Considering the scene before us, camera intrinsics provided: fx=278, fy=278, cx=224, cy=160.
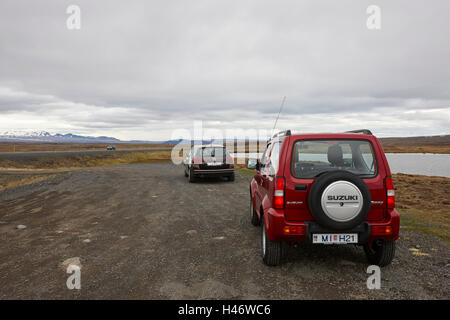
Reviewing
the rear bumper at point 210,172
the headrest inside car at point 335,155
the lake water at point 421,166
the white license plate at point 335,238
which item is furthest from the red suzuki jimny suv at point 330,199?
the lake water at point 421,166

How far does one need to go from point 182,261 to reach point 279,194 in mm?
1941

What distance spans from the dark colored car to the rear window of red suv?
8.83 metres

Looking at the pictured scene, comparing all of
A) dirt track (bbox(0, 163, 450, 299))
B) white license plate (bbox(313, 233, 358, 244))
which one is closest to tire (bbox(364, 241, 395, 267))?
dirt track (bbox(0, 163, 450, 299))

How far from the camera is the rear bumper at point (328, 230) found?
3.72 meters

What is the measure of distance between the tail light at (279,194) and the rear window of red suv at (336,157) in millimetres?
222

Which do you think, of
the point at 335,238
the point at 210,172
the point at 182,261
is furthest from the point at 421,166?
the point at 182,261

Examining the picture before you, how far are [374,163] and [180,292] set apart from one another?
3.20 metres

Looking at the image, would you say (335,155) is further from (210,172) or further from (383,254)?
(210,172)

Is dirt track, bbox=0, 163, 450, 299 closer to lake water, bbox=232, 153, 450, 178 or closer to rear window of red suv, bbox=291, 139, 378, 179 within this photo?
rear window of red suv, bbox=291, 139, 378, 179

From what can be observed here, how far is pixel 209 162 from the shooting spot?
13250 millimetres
